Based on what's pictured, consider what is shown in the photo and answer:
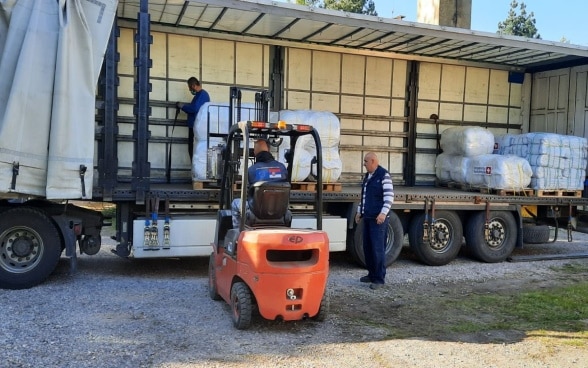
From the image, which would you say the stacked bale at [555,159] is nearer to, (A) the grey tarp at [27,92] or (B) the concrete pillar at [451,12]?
(B) the concrete pillar at [451,12]

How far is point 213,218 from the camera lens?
7.63 meters


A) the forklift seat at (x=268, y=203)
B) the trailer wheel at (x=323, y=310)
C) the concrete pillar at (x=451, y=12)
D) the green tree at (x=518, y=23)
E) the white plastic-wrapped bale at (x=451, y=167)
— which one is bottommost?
the trailer wheel at (x=323, y=310)

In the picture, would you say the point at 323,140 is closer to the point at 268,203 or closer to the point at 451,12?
the point at 268,203

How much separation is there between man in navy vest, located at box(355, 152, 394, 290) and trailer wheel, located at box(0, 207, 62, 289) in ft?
13.3

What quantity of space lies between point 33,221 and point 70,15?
8.44ft

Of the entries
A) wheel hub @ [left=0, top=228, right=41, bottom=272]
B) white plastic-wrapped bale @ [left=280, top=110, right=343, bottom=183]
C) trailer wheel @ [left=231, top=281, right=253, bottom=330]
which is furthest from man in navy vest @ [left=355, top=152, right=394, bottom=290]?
wheel hub @ [left=0, top=228, right=41, bottom=272]

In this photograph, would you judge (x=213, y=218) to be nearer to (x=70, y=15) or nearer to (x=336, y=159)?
(x=336, y=159)

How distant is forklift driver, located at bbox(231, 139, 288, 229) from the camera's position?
542cm

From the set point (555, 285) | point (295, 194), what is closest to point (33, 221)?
point (295, 194)

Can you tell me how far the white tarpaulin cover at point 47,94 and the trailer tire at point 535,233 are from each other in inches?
303

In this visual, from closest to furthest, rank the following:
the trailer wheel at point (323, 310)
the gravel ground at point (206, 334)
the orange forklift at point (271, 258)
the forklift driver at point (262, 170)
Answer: the gravel ground at point (206, 334) < the orange forklift at point (271, 258) < the forklift driver at point (262, 170) < the trailer wheel at point (323, 310)

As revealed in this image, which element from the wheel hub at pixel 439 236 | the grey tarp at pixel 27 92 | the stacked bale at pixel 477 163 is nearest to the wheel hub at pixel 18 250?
the grey tarp at pixel 27 92

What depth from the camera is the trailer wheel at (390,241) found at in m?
8.68

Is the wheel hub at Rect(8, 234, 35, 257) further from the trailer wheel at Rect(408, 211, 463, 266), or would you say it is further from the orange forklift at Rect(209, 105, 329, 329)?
the trailer wheel at Rect(408, 211, 463, 266)
